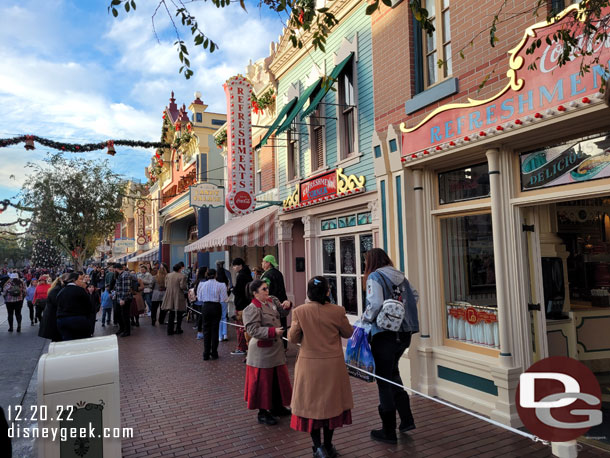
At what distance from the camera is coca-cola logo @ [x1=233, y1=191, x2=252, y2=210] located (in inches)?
448

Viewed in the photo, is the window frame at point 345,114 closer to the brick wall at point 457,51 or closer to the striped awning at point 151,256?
the brick wall at point 457,51

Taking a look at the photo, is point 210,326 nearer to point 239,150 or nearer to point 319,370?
point 239,150

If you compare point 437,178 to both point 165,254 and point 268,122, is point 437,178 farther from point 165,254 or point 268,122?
point 165,254

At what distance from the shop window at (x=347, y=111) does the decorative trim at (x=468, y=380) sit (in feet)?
14.4

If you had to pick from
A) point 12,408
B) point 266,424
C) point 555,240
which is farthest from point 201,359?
point 555,240

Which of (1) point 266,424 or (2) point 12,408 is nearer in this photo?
(1) point 266,424

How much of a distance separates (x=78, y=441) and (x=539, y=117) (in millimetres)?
5010

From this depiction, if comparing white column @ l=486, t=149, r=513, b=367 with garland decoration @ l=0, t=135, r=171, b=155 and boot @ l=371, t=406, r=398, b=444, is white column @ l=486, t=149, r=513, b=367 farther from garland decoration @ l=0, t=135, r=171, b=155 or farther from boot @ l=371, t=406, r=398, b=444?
garland decoration @ l=0, t=135, r=171, b=155

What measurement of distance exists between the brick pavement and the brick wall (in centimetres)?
386

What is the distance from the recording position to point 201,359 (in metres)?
8.72

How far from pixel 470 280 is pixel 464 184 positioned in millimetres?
1308

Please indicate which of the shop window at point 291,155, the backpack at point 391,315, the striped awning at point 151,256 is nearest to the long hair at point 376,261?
the backpack at point 391,315

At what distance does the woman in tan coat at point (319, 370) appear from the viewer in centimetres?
399

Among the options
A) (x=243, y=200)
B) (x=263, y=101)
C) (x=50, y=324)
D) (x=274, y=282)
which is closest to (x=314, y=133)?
(x=243, y=200)
